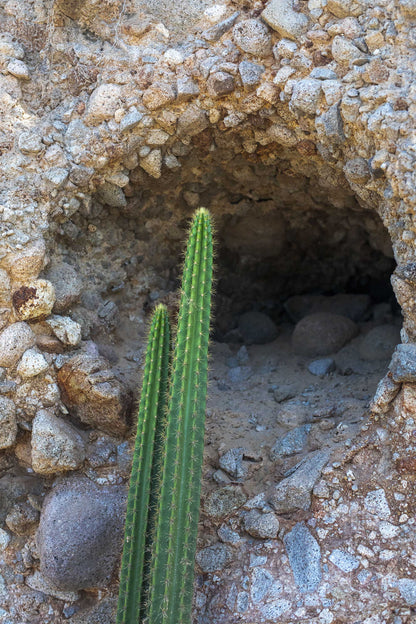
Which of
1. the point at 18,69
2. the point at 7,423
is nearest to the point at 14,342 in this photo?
the point at 7,423

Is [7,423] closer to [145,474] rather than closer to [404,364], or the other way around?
[145,474]

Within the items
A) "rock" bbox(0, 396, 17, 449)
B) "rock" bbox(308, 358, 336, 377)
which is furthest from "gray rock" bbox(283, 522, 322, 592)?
"rock" bbox(0, 396, 17, 449)

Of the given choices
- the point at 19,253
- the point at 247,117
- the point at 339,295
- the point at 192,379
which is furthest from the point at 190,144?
the point at 339,295

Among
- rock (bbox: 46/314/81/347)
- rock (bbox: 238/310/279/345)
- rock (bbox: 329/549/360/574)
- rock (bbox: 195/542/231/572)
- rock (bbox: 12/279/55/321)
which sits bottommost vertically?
rock (bbox: 238/310/279/345)

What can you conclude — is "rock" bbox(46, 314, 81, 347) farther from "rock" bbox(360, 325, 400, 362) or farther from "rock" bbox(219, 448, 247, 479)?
"rock" bbox(360, 325, 400, 362)

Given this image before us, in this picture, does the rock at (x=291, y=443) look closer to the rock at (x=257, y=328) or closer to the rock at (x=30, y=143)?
the rock at (x=257, y=328)

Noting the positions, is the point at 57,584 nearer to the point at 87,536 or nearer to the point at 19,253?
the point at 87,536

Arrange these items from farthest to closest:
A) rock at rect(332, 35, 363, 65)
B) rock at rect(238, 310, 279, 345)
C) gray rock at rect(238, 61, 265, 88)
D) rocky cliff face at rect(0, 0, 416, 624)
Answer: rock at rect(238, 310, 279, 345)
gray rock at rect(238, 61, 265, 88)
rock at rect(332, 35, 363, 65)
rocky cliff face at rect(0, 0, 416, 624)
